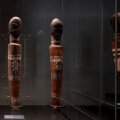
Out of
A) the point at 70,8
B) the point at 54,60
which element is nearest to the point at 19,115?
the point at 54,60

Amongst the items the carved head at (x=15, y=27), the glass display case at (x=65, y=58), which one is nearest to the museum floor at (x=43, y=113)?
the glass display case at (x=65, y=58)

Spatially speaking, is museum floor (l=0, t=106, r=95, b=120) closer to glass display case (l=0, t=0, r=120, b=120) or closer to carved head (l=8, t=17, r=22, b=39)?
glass display case (l=0, t=0, r=120, b=120)

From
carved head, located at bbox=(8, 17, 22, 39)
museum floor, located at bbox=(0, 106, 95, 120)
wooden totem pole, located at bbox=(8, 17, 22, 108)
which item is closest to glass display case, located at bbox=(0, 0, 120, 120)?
museum floor, located at bbox=(0, 106, 95, 120)

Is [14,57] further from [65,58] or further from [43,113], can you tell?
[65,58]

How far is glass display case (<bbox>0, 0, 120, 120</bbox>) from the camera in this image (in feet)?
6.48

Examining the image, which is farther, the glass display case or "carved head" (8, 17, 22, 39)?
the glass display case

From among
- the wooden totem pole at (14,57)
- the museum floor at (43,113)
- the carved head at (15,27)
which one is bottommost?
the museum floor at (43,113)

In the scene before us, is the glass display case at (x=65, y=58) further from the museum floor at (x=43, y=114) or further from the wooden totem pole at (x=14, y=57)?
the wooden totem pole at (x=14, y=57)

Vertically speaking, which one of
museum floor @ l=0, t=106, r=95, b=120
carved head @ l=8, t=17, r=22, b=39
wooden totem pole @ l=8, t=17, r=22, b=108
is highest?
carved head @ l=8, t=17, r=22, b=39

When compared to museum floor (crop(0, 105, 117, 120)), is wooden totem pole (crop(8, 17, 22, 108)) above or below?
above

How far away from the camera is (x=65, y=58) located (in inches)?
89.7

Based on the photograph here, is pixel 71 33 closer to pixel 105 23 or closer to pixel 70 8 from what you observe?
pixel 70 8

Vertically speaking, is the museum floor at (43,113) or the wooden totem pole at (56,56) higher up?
the wooden totem pole at (56,56)

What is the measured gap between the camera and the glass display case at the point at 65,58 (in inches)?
77.8
